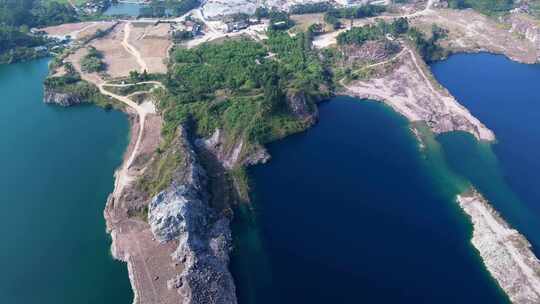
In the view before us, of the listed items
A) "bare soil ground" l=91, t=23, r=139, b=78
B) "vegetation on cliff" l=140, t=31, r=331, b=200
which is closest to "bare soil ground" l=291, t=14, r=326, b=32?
"vegetation on cliff" l=140, t=31, r=331, b=200

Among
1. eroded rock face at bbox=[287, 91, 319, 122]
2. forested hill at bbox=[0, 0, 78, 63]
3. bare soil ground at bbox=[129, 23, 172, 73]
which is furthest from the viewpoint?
forested hill at bbox=[0, 0, 78, 63]

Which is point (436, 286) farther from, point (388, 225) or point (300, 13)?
point (300, 13)

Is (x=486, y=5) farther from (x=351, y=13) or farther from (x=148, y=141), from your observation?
(x=148, y=141)

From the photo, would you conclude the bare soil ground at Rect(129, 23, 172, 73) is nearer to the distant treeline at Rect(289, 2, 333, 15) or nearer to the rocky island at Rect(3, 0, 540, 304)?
the rocky island at Rect(3, 0, 540, 304)

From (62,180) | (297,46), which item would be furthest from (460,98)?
(62,180)

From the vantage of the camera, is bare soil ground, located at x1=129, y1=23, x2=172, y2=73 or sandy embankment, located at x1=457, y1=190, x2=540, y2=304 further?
bare soil ground, located at x1=129, y1=23, x2=172, y2=73

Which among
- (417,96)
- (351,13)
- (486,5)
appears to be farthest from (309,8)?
(486,5)
